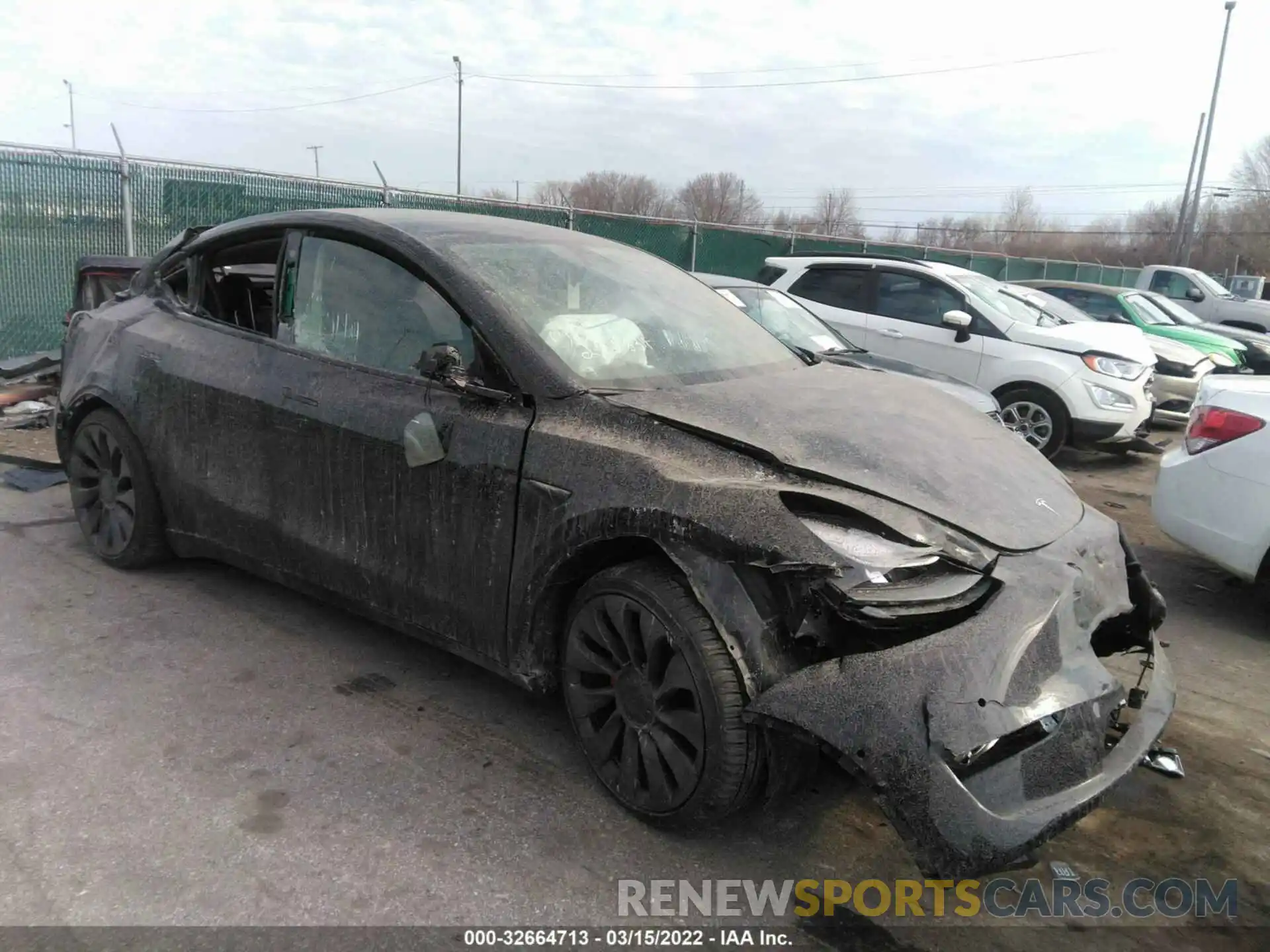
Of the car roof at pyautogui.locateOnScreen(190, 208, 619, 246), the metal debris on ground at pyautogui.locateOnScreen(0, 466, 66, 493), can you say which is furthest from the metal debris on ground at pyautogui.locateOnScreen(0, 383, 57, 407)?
the car roof at pyautogui.locateOnScreen(190, 208, 619, 246)

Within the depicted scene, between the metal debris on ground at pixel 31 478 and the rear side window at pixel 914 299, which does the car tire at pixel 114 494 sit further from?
the rear side window at pixel 914 299

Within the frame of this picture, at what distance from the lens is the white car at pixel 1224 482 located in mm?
4219

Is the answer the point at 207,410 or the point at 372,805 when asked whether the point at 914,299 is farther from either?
the point at 372,805

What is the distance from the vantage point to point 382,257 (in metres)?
3.43

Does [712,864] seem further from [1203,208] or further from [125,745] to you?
[1203,208]

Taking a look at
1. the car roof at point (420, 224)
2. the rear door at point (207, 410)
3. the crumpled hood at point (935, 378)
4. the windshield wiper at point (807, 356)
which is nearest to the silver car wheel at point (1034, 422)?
the crumpled hood at point (935, 378)

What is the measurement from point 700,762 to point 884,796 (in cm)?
54

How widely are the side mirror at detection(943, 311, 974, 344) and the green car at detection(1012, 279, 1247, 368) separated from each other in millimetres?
5482

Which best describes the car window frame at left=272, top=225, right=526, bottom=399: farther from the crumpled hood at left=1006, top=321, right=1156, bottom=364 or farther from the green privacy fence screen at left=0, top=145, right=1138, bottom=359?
the crumpled hood at left=1006, top=321, right=1156, bottom=364

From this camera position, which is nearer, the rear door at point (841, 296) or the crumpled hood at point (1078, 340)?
the crumpled hood at point (1078, 340)

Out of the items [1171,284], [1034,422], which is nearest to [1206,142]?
[1171,284]

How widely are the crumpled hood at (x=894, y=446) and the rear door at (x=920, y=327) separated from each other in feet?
18.1

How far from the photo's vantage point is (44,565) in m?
4.52

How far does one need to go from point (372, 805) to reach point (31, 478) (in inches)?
184
